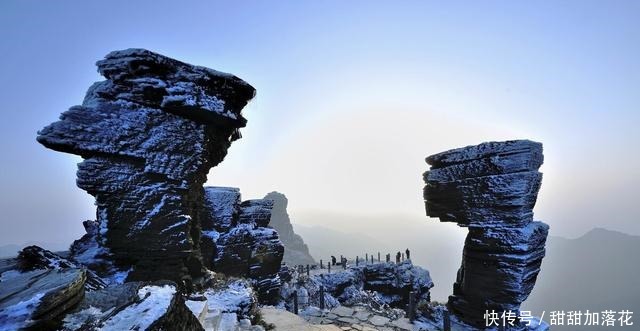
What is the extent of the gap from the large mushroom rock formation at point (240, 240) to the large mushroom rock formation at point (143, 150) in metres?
5.97

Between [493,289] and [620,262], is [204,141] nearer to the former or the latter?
[493,289]

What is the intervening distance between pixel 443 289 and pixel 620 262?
102 metres

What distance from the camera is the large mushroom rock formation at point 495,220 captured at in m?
14.4

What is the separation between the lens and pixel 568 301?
504 feet

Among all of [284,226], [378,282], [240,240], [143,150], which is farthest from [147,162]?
[284,226]

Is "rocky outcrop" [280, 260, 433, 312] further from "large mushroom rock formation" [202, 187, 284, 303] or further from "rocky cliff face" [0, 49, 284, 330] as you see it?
"rocky cliff face" [0, 49, 284, 330]

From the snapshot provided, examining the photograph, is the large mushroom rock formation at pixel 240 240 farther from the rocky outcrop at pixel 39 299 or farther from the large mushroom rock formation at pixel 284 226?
the large mushroom rock formation at pixel 284 226

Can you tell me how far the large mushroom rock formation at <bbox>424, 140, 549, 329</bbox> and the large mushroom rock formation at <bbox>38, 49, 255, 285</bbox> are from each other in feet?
41.2

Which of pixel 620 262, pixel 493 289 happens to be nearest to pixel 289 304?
pixel 493 289

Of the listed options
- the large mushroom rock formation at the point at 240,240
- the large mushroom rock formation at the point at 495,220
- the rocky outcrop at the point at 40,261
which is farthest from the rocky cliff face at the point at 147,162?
the large mushroom rock formation at the point at 495,220

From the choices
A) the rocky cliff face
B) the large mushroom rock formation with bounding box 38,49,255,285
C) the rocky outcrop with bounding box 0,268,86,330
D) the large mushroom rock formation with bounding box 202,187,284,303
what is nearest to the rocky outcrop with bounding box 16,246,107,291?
the rocky cliff face

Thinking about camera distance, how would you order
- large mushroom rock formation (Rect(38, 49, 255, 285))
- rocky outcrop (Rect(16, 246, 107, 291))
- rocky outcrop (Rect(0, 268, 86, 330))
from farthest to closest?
large mushroom rock formation (Rect(38, 49, 255, 285)) → rocky outcrop (Rect(16, 246, 107, 291)) → rocky outcrop (Rect(0, 268, 86, 330))

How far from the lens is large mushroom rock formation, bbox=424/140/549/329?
1441cm


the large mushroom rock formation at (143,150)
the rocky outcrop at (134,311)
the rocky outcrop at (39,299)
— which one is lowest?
the rocky outcrop at (134,311)
